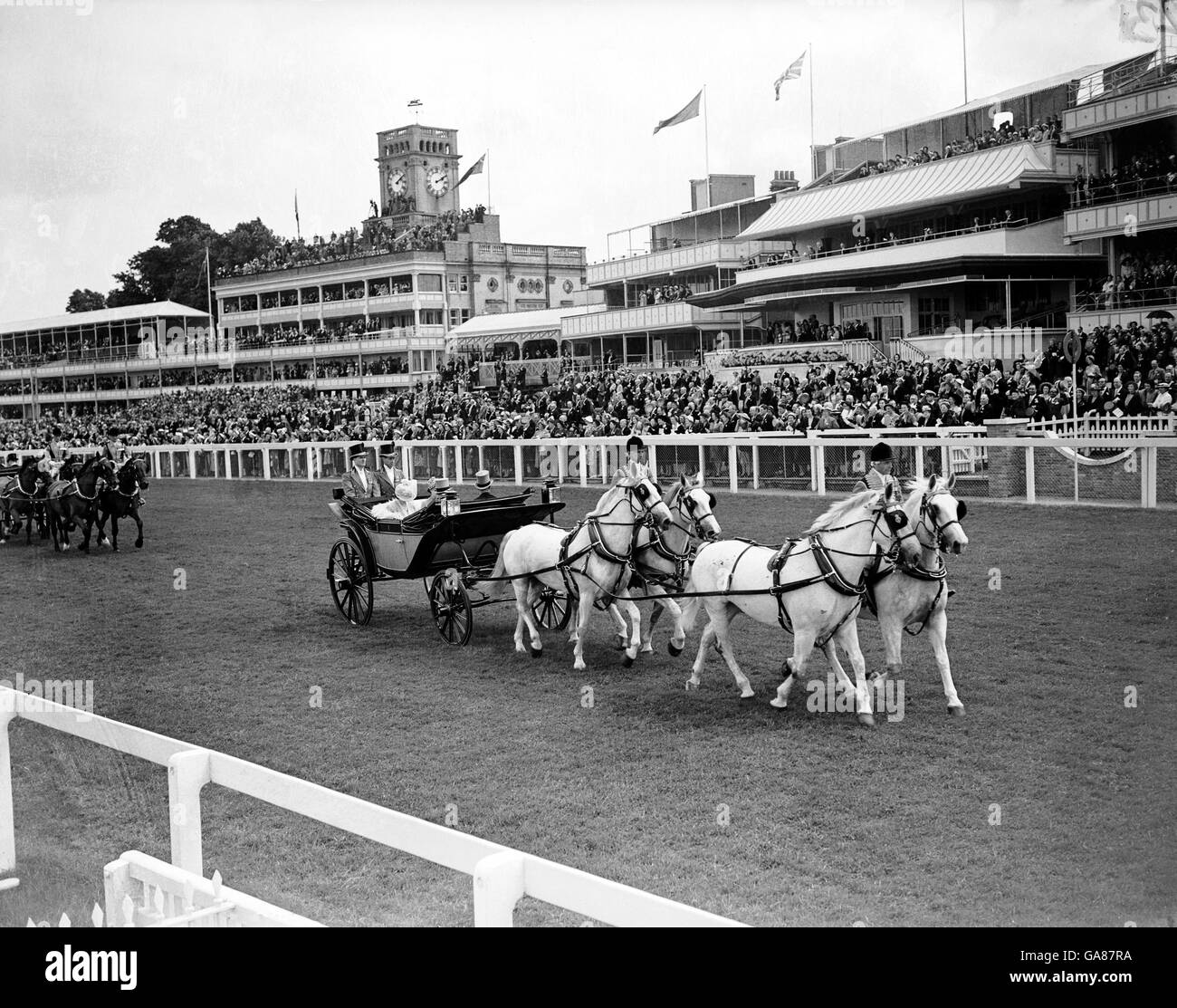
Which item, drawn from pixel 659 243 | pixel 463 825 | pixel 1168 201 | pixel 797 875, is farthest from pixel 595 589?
pixel 659 243

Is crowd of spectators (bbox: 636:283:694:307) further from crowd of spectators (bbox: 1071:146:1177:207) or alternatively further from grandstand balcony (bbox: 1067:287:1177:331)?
grandstand balcony (bbox: 1067:287:1177:331)

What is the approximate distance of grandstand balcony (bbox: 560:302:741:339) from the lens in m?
50.5

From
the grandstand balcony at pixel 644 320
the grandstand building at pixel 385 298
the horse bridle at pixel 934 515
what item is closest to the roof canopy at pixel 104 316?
the grandstand building at pixel 385 298

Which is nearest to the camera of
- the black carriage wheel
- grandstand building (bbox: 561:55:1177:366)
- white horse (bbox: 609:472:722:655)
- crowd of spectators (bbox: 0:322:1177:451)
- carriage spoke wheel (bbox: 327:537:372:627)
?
white horse (bbox: 609:472:722:655)

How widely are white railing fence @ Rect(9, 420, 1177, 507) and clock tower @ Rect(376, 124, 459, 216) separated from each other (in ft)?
200

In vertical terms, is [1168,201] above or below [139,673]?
above

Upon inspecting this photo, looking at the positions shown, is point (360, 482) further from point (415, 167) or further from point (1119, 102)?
point (415, 167)

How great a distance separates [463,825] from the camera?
23.2ft

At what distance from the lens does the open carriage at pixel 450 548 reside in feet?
40.5

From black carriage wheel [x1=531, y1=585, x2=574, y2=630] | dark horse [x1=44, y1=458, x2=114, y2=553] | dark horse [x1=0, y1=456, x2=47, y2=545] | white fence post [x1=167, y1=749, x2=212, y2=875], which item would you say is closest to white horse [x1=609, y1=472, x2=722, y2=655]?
black carriage wheel [x1=531, y1=585, x2=574, y2=630]

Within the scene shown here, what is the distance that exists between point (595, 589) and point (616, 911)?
746 centimetres

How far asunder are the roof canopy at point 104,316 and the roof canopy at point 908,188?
87.9 ft

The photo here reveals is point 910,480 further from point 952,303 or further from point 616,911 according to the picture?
point 952,303
